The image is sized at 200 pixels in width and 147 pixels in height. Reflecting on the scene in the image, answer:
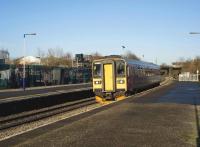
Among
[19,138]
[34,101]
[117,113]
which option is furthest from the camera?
[34,101]

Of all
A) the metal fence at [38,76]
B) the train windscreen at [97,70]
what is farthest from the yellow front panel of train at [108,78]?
the metal fence at [38,76]

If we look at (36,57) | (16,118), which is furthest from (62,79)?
(36,57)

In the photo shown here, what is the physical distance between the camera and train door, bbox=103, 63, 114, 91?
27875 mm

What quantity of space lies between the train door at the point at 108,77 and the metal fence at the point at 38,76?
28.1 meters

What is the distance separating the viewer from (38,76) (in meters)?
62.3

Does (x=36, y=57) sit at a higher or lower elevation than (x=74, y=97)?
higher

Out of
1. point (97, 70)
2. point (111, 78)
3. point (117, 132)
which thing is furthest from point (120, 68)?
point (117, 132)

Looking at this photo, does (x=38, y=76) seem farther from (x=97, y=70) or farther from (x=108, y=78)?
(x=108, y=78)

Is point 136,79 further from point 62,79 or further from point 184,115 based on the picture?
point 62,79

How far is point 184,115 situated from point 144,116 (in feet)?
6.13

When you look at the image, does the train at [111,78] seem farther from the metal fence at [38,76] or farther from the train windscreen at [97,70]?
the metal fence at [38,76]

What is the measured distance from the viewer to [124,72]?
27812mm

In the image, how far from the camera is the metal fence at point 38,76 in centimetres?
5434

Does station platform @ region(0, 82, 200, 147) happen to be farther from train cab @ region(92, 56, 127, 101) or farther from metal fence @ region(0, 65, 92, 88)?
metal fence @ region(0, 65, 92, 88)
